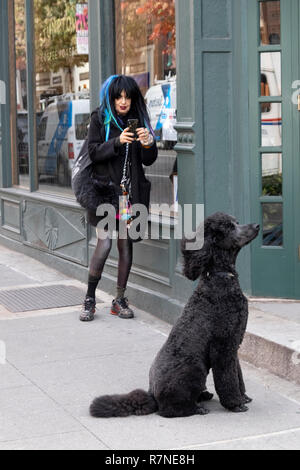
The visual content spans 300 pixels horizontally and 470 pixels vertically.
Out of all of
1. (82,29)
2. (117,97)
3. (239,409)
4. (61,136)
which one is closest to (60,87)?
(61,136)

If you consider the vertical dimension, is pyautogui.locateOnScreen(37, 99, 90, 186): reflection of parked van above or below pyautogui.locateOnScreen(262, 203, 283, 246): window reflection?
above

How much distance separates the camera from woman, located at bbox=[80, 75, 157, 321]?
6684 mm

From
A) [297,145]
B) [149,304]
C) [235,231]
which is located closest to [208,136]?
[297,145]

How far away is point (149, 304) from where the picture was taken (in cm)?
719

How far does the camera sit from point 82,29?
870 centimetres

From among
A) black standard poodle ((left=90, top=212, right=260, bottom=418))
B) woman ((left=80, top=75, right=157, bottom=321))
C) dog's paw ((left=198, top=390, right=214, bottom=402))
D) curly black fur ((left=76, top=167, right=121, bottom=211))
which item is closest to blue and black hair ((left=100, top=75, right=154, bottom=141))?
woman ((left=80, top=75, right=157, bottom=321))

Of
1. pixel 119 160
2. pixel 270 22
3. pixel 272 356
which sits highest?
pixel 270 22

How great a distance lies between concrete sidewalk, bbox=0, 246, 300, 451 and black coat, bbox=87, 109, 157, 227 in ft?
3.44

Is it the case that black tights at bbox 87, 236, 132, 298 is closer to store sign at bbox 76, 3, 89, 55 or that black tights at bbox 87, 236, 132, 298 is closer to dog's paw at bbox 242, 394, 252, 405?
dog's paw at bbox 242, 394, 252, 405

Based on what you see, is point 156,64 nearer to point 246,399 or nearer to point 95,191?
point 95,191

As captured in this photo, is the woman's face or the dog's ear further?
the woman's face

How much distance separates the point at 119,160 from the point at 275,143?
1.26 meters
